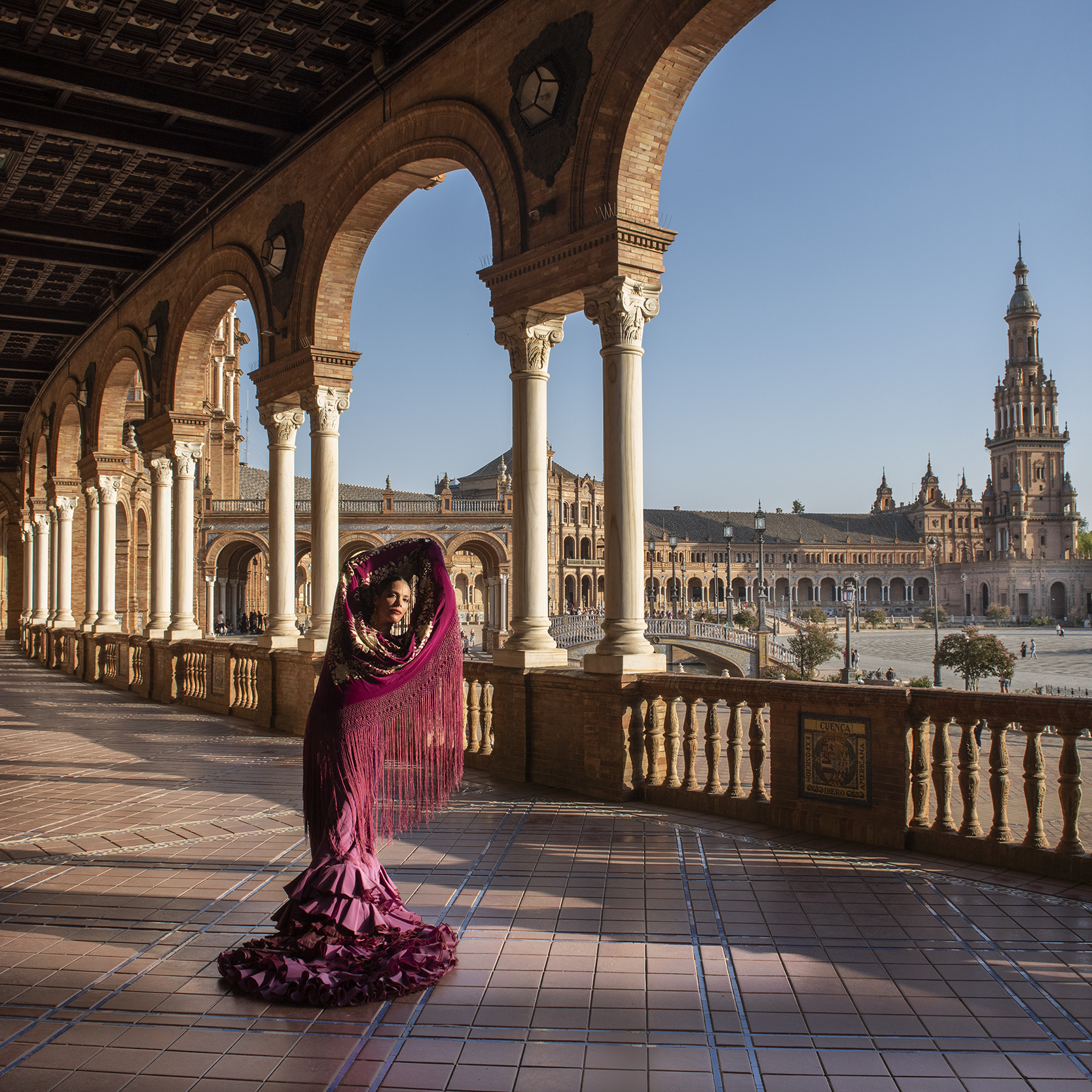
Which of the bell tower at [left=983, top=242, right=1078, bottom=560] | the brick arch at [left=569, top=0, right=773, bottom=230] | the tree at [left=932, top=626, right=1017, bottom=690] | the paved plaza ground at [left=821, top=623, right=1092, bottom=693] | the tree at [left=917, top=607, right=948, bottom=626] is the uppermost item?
the bell tower at [left=983, top=242, right=1078, bottom=560]

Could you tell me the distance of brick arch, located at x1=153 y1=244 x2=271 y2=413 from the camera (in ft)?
39.2

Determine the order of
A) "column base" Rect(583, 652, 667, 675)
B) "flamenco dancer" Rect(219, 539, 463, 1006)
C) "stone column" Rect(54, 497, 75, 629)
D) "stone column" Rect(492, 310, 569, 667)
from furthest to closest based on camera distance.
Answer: "stone column" Rect(54, 497, 75, 629) → "stone column" Rect(492, 310, 569, 667) → "column base" Rect(583, 652, 667, 675) → "flamenco dancer" Rect(219, 539, 463, 1006)

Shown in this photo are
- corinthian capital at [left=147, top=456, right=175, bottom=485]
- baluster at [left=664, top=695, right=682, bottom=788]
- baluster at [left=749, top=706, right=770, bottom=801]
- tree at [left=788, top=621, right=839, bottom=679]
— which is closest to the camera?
baluster at [left=749, top=706, right=770, bottom=801]

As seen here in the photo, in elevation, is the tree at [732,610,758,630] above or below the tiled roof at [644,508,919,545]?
below

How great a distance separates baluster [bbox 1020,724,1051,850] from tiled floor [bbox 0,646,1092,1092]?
0.96 feet

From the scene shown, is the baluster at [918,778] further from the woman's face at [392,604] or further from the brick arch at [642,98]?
the brick arch at [642,98]

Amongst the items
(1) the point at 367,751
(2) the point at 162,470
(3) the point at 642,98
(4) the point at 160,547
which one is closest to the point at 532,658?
(1) the point at 367,751

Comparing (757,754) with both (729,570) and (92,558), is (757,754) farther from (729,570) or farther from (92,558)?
(729,570)

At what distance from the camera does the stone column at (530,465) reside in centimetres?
779

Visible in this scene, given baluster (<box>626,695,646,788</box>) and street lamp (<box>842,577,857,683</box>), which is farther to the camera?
street lamp (<box>842,577,857,683</box>)

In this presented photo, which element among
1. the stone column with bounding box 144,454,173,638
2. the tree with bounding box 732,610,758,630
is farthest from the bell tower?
the stone column with bounding box 144,454,173,638

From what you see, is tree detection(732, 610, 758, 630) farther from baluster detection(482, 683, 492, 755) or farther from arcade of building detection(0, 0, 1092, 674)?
baluster detection(482, 683, 492, 755)

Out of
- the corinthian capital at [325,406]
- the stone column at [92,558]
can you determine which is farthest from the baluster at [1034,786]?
the stone column at [92,558]

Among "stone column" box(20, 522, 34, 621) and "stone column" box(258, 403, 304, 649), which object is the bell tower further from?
"stone column" box(258, 403, 304, 649)
